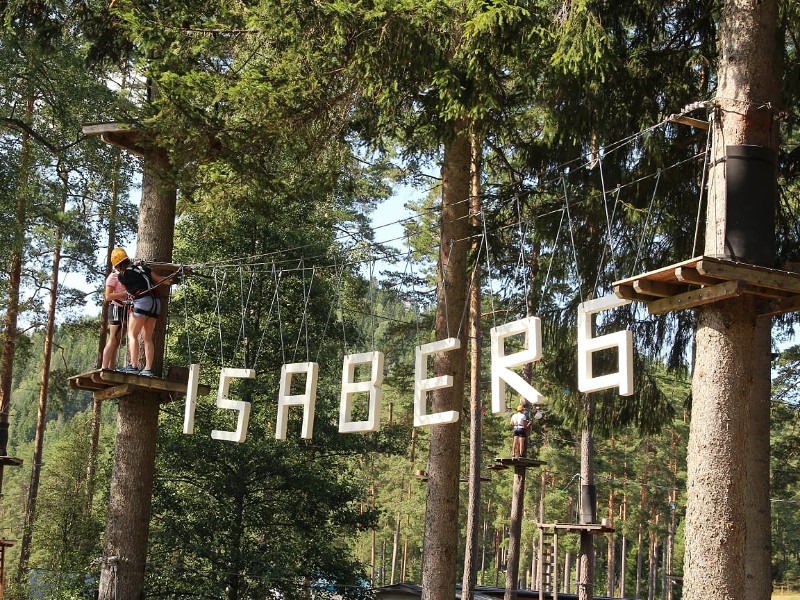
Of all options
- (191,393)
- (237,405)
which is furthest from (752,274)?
(191,393)

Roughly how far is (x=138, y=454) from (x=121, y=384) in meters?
0.90

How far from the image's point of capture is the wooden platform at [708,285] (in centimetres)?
668

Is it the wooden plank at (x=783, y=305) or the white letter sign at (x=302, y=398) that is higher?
the wooden plank at (x=783, y=305)

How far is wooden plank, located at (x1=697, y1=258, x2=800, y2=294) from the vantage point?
21.7 feet

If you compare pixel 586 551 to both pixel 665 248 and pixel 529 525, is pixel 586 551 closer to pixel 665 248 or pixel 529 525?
pixel 665 248

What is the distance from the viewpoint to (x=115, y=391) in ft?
35.4

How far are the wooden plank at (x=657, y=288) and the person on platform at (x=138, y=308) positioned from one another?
18.6 feet

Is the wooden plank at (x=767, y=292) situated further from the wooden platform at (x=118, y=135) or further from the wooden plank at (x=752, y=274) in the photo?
the wooden platform at (x=118, y=135)

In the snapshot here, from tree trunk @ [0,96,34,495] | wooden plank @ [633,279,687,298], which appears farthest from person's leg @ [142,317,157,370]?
tree trunk @ [0,96,34,495]

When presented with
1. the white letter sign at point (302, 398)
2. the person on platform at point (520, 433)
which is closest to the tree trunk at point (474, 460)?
the person on platform at point (520, 433)

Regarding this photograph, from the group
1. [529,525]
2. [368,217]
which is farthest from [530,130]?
[529,525]

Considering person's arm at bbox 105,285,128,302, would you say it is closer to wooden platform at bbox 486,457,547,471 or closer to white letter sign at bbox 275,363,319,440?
white letter sign at bbox 275,363,319,440

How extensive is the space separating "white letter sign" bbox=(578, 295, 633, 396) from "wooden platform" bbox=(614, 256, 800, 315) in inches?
7.2

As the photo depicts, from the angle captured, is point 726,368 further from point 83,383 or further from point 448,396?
point 83,383
